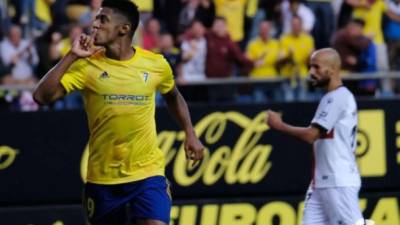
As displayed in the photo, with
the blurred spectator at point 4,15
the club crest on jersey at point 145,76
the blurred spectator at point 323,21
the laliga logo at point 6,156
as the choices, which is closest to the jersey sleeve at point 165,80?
the club crest on jersey at point 145,76

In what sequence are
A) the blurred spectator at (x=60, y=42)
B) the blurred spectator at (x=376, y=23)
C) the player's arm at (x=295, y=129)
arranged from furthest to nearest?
1. the blurred spectator at (x=376, y=23)
2. the blurred spectator at (x=60, y=42)
3. the player's arm at (x=295, y=129)

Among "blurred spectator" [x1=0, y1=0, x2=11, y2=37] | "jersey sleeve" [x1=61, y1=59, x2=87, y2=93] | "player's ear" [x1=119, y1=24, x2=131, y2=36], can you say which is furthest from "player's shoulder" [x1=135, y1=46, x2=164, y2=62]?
"blurred spectator" [x1=0, y1=0, x2=11, y2=37]

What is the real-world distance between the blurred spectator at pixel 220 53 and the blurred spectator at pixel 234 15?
14.8 inches

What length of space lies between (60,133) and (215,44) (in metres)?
3.99

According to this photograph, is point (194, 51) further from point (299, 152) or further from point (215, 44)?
point (299, 152)

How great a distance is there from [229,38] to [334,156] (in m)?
4.78

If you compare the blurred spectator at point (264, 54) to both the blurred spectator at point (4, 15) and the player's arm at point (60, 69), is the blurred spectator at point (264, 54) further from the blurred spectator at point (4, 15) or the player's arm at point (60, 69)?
the player's arm at point (60, 69)

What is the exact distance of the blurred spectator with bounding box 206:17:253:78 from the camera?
43.3 ft

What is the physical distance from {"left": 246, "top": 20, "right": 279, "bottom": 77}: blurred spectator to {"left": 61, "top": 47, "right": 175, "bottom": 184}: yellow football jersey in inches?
241

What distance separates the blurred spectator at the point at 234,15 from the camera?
13688 mm

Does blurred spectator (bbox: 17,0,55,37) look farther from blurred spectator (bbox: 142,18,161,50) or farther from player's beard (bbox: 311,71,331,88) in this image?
player's beard (bbox: 311,71,331,88)

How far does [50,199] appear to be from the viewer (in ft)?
31.7

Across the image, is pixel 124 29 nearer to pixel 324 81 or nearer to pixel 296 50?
pixel 324 81

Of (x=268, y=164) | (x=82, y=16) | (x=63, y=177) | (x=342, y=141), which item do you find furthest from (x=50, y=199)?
(x=82, y=16)
